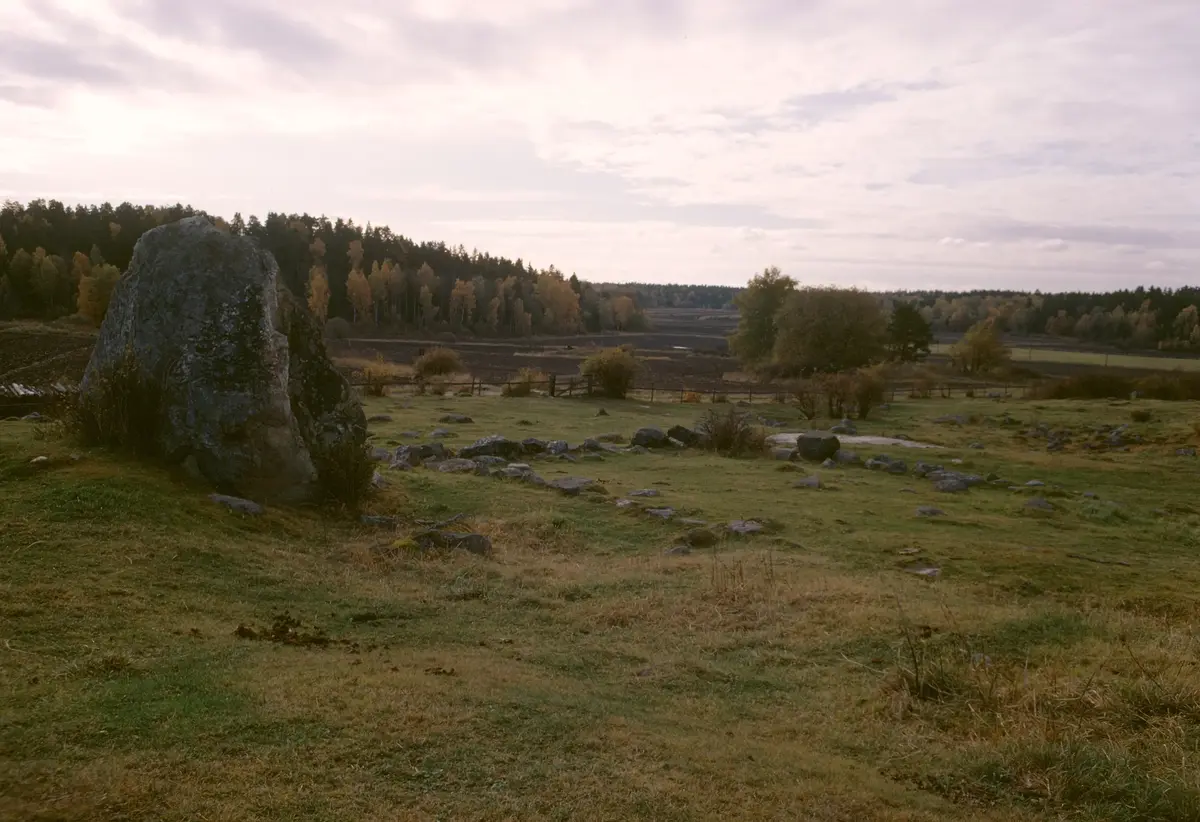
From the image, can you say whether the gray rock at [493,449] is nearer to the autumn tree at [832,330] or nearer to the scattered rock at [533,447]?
the scattered rock at [533,447]

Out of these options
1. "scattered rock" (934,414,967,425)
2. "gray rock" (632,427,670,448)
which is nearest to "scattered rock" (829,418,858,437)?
"scattered rock" (934,414,967,425)

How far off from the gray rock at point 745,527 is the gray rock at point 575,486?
3.46 m

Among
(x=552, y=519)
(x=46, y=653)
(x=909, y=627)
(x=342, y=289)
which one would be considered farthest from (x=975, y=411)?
(x=342, y=289)

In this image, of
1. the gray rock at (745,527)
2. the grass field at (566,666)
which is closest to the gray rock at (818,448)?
the grass field at (566,666)

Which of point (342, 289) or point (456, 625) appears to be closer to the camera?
point (456, 625)

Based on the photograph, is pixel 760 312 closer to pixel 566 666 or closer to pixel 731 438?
pixel 731 438

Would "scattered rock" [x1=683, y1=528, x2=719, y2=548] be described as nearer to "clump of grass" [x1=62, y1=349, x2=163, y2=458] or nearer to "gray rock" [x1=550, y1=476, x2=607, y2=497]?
"gray rock" [x1=550, y1=476, x2=607, y2=497]

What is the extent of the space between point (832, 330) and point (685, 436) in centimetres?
3897

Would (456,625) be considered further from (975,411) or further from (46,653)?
(975,411)

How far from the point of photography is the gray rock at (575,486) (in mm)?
17125

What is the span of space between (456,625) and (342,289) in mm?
126164

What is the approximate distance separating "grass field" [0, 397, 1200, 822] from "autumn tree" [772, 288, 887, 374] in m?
47.1

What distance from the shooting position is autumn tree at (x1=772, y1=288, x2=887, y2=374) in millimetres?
61625

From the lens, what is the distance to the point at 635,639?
9023 mm
